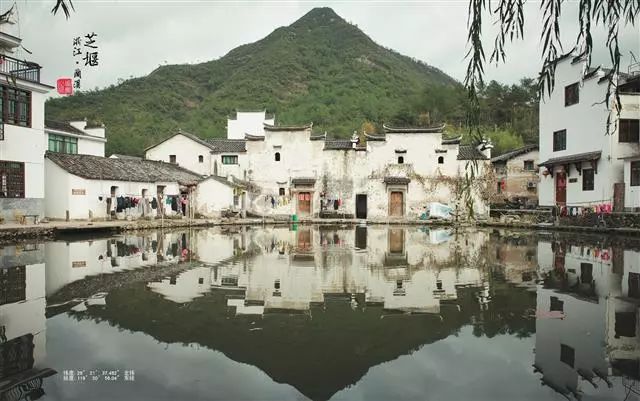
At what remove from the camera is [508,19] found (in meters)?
3.16

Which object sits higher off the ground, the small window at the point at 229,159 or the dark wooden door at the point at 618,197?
the small window at the point at 229,159

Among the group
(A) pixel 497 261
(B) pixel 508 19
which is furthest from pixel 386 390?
(A) pixel 497 261

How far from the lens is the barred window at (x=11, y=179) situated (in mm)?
18328

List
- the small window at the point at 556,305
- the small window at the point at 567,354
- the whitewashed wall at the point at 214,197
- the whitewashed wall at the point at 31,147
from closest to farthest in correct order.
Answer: the small window at the point at 567,354 → the small window at the point at 556,305 → the whitewashed wall at the point at 31,147 → the whitewashed wall at the point at 214,197

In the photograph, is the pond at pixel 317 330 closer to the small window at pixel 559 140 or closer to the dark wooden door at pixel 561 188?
the dark wooden door at pixel 561 188

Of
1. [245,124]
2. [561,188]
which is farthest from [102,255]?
[245,124]

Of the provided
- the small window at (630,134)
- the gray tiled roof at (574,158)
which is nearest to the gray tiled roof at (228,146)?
the gray tiled roof at (574,158)

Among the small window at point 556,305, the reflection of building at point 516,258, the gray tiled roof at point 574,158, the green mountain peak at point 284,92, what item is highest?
the green mountain peak at point 284,92

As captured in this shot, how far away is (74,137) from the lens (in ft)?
93.1

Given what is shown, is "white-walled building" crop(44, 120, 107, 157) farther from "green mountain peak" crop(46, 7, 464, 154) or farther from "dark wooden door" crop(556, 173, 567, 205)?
"dark wooden door" crop(556, 173, 567, 205)

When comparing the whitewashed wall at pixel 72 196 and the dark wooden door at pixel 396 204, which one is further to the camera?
the dark wooden door at pixel 396 204

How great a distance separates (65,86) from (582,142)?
25875 mm

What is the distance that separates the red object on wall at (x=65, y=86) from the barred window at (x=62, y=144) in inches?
180

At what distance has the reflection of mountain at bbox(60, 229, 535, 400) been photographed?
15.5 ft
